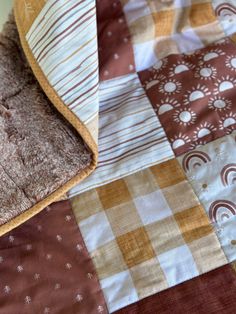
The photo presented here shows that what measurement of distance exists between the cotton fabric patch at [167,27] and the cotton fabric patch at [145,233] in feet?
0.93

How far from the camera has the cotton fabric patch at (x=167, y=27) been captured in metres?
0.97

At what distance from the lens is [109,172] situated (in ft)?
2.72

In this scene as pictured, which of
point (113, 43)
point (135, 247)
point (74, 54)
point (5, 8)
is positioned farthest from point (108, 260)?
point (5, 8)

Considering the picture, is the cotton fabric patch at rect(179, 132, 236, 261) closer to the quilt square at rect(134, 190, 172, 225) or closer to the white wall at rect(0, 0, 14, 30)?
the quilt square at rect(134, 190, 172, 225)

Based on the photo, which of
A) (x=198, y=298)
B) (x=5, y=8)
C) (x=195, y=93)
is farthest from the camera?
(x=5, y=8)

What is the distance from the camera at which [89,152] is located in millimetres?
794

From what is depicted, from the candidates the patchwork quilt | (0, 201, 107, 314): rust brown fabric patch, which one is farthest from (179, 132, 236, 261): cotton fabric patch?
(0, 201, 107, 314): rust brown fabric patch

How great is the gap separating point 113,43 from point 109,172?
0.98 ft

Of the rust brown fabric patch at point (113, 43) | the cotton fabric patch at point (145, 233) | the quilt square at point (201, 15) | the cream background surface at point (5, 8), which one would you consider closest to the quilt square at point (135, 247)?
the cotton fabric patch at point (145, 233)

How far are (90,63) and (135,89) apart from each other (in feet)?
0.62

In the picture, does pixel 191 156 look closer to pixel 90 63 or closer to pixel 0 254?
pixel 90 63

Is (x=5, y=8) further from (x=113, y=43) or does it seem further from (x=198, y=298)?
(x=198, y=298)

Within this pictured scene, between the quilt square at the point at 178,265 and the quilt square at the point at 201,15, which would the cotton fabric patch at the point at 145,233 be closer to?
the quilt square at the point at 178,265

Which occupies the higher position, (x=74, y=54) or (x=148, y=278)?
(x=74, y=54)
